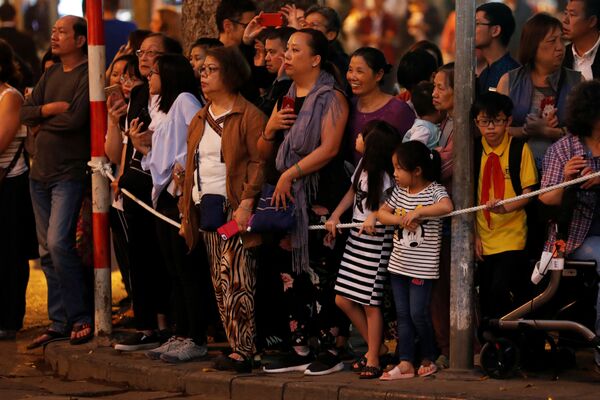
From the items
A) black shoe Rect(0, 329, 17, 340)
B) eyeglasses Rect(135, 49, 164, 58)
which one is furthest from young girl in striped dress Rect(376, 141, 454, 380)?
black shoe Rect(0, 329, 17, 340)

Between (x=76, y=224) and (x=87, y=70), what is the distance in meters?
1.17

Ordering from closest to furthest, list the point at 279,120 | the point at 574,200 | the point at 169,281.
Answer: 1. the point at 574,200
2. the point at 279,120
3. the point at 169,281

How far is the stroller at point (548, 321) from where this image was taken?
8.50 meters

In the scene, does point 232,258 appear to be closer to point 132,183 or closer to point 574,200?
point 132,183

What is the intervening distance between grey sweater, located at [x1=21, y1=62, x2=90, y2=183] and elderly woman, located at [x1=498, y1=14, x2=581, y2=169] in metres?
3.38

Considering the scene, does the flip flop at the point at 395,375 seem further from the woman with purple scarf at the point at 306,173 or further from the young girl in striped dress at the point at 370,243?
the woman with purple scarf at the point at 306,173

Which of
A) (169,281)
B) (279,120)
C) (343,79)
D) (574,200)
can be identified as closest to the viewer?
(574,200)

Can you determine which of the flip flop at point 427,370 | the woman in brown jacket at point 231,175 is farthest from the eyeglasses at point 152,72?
the flip flop at point 427,370

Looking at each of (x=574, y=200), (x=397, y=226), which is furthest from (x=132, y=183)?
(x=574, y=200)

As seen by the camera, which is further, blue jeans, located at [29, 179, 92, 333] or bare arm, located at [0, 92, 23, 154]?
bare arm, located at [0, 92, 23, 154]

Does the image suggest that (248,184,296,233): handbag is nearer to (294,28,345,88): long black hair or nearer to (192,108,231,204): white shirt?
(192,108,231,204): white shirt

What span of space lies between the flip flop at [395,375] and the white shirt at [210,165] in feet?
5.44

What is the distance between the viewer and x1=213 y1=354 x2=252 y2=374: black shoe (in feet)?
31.0

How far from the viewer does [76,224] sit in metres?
11.2
